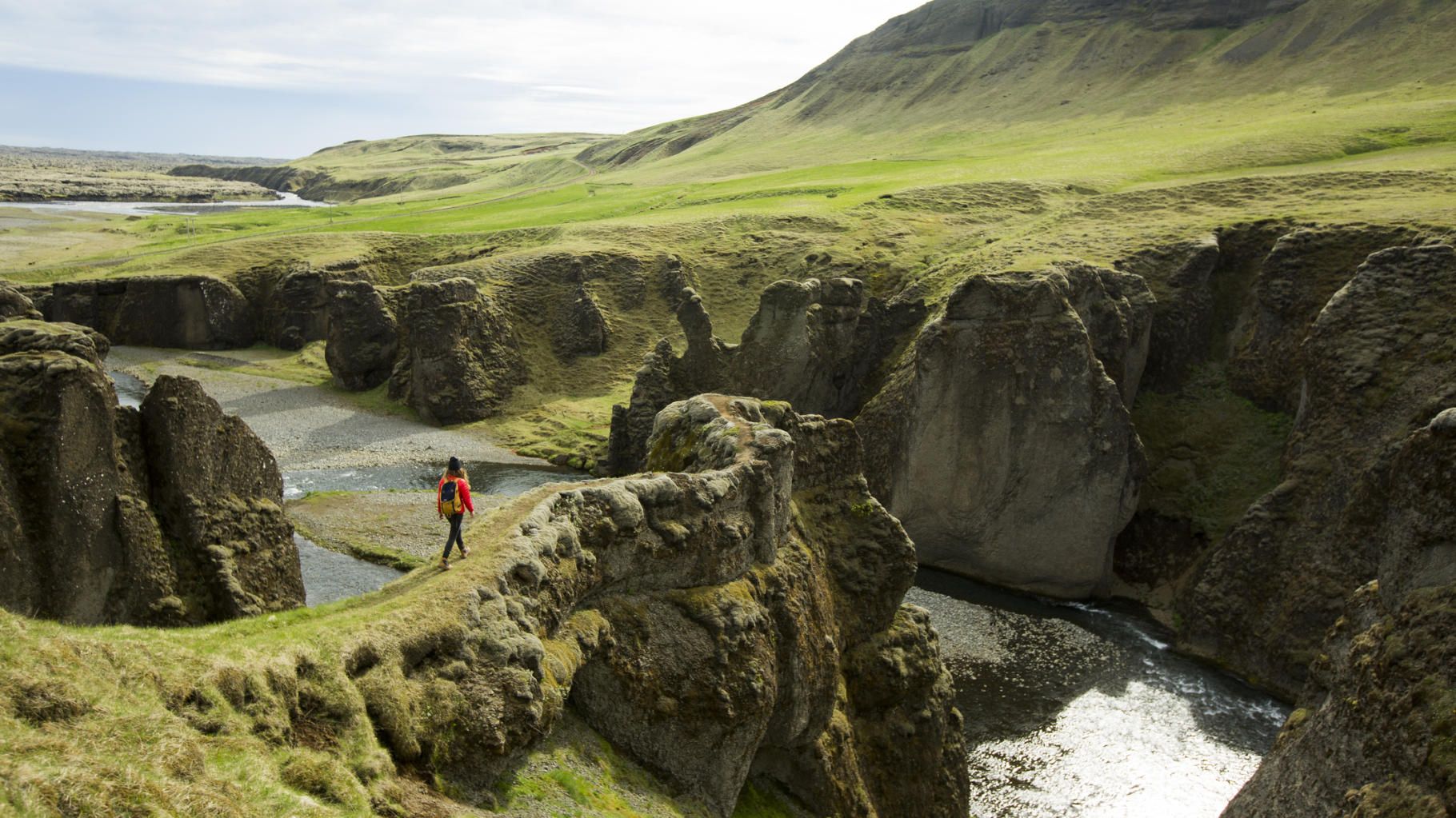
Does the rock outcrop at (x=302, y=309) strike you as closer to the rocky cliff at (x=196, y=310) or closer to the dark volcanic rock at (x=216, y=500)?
the rocky cliff at (x=196, y=310)

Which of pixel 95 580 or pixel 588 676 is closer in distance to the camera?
pixel 588 676

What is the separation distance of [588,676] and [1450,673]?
16989 millimetres

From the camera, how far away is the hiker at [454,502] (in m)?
20.7

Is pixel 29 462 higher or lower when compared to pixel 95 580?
higher

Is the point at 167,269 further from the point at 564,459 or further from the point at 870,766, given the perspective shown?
the point at 870,766

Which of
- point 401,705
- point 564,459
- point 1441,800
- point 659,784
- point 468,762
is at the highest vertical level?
point 401,705

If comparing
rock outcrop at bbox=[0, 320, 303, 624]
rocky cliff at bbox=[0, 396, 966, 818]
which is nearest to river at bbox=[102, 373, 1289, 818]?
rocky cliff at bbox=[0, 396, 966, 818]

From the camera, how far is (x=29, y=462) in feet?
87.2

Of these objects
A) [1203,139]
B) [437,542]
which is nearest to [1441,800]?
[437,542]

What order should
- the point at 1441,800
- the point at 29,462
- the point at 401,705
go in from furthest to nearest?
the point at 29,462 → the point at 1441,800 → the point at 401,705

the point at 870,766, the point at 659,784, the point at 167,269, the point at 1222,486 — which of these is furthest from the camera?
the point at 167,269

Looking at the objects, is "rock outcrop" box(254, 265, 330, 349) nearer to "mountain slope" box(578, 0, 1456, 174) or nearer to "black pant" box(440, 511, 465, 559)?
"mountain slope" box(578, 0, 1456, 174)

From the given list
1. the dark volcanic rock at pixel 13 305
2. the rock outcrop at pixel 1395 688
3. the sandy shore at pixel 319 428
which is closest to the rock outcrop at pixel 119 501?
the dark volcanic rock at pixel 13 305

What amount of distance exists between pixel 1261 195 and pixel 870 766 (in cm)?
6276
